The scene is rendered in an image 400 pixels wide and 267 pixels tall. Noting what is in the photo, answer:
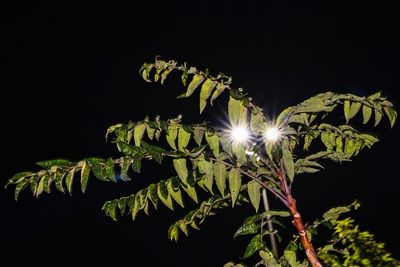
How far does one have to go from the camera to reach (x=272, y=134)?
4.58ft

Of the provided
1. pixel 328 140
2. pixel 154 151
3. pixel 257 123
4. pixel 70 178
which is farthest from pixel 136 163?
pixel 328 140

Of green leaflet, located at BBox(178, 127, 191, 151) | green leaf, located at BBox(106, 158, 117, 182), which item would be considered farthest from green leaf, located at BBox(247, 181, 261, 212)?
green leaf, located at BBox(106, 158, 117, 182)

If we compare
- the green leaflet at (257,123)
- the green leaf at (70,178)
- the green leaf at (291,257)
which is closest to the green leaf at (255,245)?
the green leaf at (291,257)

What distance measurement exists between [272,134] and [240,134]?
0.33 ft

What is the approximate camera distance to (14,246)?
50.4ft

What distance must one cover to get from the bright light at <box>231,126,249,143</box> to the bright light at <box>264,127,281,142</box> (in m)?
0.06

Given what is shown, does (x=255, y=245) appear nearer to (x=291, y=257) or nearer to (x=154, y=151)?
(x=291, y=257)

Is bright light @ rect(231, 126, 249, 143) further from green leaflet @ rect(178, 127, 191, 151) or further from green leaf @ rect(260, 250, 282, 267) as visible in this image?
green leaf @ rect(260, 250, 282, 267)

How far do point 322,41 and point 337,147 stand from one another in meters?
32.2

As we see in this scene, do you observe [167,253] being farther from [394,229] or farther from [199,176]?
[199,176]

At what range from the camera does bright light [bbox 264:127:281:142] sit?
1378 mm

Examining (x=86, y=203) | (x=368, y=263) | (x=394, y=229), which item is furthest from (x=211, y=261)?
(x=368, y=263)

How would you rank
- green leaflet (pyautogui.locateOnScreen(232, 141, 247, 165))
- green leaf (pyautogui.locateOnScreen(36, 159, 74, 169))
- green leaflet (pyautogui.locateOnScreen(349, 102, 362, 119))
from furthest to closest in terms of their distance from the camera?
green leaflet (pyautogui.locateOnScreen(349, 102, 362, 119)) → green leaflet (pyautogui.locateOnScreen(232, 141, 247, 165)) → green leaf (pyautogui.locateOnScreen(36, 159, 74, 169))

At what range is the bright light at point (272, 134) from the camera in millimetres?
1378
